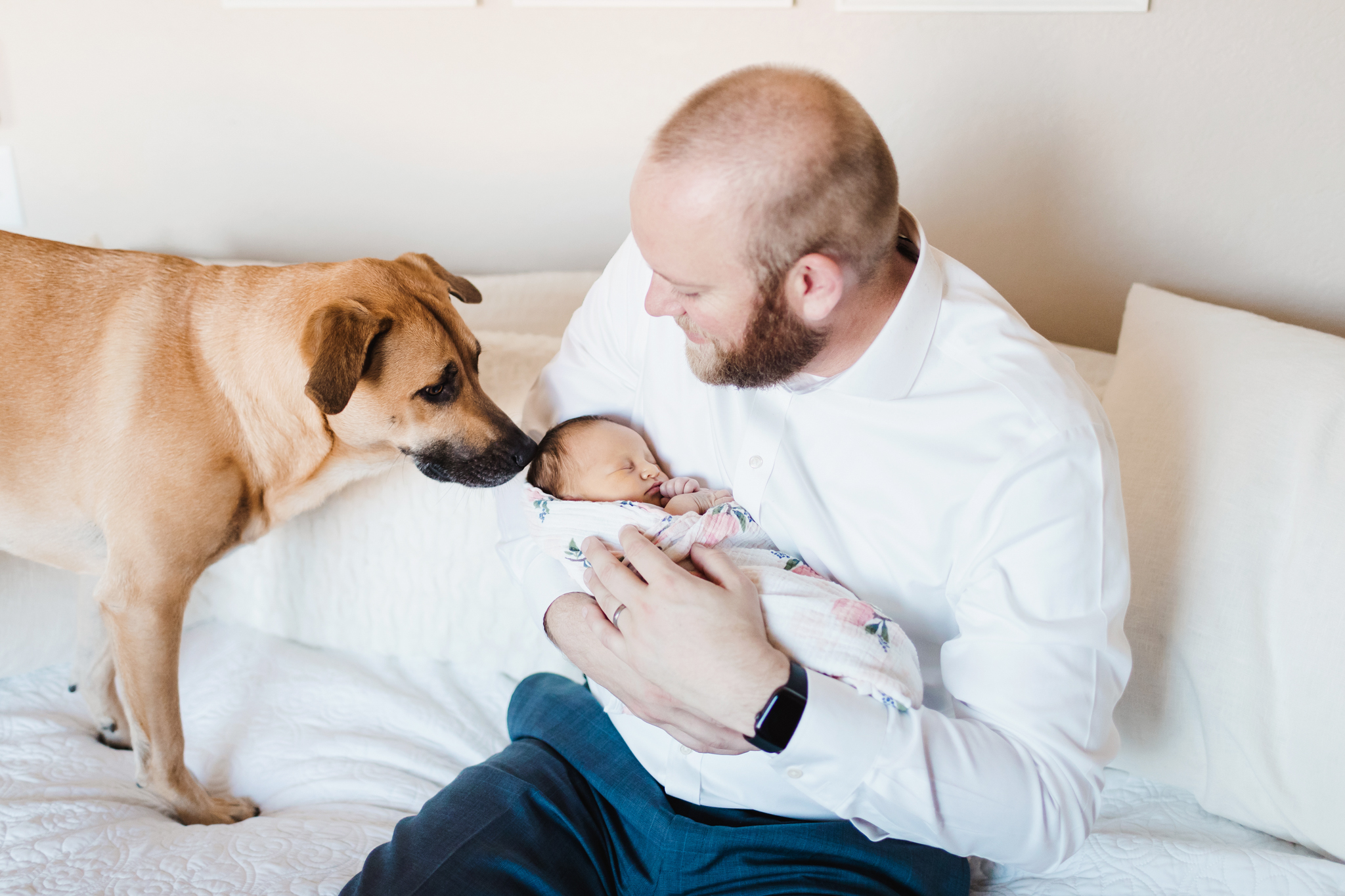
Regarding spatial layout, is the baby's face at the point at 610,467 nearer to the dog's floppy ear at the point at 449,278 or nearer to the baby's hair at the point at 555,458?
the baby's hair at the point at 555,458

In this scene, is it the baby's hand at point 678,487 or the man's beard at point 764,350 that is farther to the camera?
the baby's hand at point 678,487

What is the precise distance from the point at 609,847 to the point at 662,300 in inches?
32.9

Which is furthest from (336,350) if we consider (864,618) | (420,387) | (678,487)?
(864,618)

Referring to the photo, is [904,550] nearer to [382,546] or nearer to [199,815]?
[382,546]

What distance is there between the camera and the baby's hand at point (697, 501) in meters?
1.32

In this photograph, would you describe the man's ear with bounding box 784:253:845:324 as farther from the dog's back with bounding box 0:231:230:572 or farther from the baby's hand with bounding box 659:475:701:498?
the dog's back with bounding box 0:231:230:572

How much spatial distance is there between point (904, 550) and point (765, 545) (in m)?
0.22

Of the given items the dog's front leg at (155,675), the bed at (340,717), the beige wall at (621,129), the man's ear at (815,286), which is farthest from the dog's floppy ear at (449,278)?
the man's ear at (815,286)

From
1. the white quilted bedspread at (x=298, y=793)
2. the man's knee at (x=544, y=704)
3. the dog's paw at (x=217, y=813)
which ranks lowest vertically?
the dog's paw at (x=217, y=813)

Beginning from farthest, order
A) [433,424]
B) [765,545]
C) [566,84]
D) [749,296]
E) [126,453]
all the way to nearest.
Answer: [566,84] < [433,424] < [126,453] < [765,545] < [749,296]

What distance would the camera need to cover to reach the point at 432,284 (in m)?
1.66

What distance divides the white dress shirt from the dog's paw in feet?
2.37

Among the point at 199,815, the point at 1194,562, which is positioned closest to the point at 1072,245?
the point at 1194,562

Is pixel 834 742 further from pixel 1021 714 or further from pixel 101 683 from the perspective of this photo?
pixel 101 683
